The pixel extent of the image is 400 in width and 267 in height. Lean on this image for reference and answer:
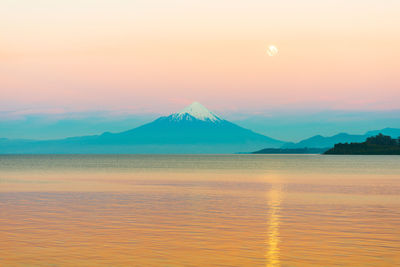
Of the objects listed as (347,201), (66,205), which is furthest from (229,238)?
(347,201)

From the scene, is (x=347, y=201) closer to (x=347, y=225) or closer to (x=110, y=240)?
(x=347, y=225)

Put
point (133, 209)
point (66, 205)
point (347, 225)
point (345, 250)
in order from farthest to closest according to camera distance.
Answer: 1. point (66, 205)
2. point (133, 209)
3. point (347, 225)
4. point (345, 250)

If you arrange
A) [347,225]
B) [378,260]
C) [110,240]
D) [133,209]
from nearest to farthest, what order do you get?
[378,260]
[110,240]
[347,225]
[133,209]

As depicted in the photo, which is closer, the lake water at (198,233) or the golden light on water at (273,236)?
the golden light on water at (273,236)

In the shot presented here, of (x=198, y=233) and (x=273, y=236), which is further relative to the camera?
(x=198, y=233)

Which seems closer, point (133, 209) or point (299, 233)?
point (299, 233)

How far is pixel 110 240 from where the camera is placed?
22.7m

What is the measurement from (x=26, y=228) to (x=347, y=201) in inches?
957

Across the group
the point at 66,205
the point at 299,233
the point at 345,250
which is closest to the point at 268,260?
the point at 345,250

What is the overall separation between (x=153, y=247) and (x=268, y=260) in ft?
15.2

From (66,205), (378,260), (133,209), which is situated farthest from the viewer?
(66,205)

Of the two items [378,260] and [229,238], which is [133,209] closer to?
[229,238]

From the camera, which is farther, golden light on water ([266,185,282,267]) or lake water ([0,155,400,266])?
lake water ([0,155,400,266])

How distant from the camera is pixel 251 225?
90.6 ft
